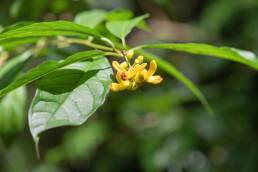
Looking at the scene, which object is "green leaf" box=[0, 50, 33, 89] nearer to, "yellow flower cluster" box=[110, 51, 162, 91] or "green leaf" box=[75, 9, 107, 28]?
"green leaf" box=[75, 9, 107, 28]

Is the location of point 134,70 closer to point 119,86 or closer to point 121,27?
point 119,86

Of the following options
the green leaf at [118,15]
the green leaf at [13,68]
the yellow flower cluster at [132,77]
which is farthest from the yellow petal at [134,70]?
the green leaf at [118,15]

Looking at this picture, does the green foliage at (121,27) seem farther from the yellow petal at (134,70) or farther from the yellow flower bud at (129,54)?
the yellow petal at (134,70)

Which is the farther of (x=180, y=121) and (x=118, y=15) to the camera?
(x=180, y=121)

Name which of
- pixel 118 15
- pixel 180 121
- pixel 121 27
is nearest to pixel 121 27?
pixel 121 27

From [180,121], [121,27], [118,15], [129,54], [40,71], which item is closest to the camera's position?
[40,71]

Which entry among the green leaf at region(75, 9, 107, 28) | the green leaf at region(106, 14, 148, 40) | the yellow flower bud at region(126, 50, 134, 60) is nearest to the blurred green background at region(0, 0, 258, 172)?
the green leaf at region(75, 9, 107, 28)

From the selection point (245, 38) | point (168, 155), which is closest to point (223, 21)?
point (245, 38)
